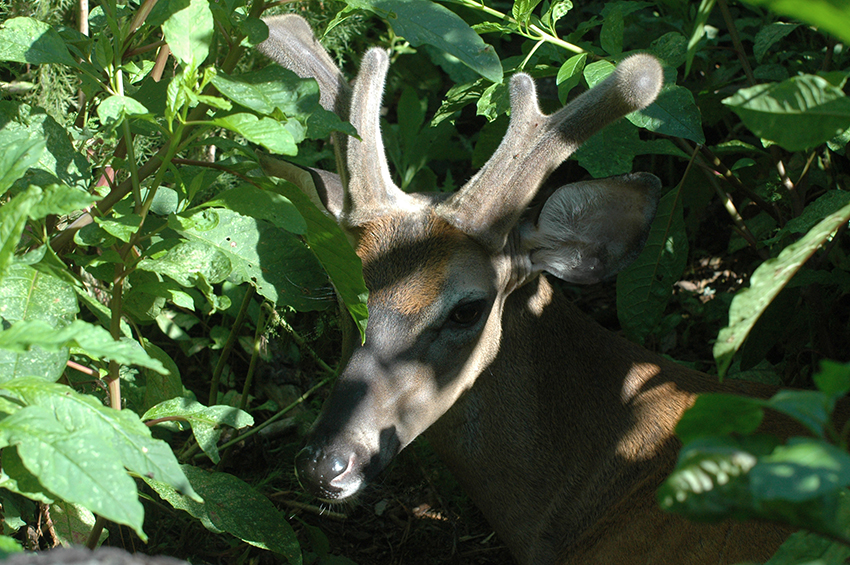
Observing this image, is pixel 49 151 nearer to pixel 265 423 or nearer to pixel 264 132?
pixel 264 132

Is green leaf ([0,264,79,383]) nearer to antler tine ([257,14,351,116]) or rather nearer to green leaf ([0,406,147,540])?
green leaf ([0,406,147,540])

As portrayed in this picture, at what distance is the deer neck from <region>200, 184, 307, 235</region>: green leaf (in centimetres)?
129

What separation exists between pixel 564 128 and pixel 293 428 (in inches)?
82.7

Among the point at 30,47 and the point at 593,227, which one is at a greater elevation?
the point at 30,47

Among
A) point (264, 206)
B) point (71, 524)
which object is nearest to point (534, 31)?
point (264, 206)

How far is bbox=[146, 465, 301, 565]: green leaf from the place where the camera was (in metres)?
2.20

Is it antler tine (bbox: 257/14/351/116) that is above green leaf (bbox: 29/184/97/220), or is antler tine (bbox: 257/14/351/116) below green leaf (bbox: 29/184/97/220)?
below

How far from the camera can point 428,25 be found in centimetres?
213

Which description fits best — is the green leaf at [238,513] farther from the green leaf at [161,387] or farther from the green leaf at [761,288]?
the green leaf at [761,288]

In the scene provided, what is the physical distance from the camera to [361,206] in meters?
2.89

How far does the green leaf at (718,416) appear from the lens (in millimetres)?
1144

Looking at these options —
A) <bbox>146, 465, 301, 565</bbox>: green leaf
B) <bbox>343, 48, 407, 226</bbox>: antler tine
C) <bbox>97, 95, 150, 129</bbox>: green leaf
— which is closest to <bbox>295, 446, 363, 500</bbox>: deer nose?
<bbox>146, 465, 301, 565</bbox>: green leaf

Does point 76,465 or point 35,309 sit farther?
point 35,309

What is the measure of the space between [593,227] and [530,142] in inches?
19.7
